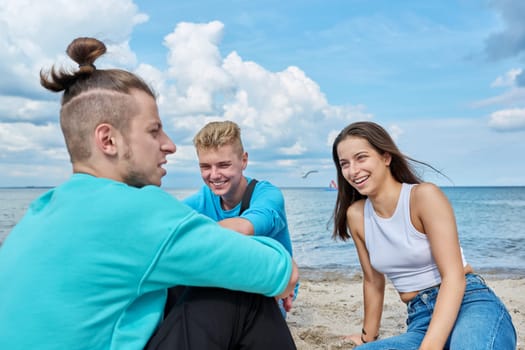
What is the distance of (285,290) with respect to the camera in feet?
6.69

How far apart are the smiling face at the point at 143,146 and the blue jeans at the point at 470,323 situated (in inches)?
73.8

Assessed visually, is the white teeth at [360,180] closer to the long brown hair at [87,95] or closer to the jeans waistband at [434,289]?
the jeans waistband at [434,289]

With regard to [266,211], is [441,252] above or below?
below

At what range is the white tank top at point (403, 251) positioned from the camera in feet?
10.3

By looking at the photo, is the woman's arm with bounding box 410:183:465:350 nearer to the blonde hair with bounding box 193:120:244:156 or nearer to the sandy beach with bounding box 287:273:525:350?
the sandy beach with bounding box 287:273:525:350

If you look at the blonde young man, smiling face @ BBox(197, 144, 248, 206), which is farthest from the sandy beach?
smiling face @ BBox(197, 144, 248, 206)

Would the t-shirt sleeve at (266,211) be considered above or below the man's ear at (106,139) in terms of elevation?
below

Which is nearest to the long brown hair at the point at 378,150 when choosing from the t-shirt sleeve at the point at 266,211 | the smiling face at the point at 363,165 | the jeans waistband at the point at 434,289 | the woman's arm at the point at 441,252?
the smiling face at the point at 363,165

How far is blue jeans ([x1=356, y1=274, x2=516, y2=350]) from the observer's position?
8.86 feet

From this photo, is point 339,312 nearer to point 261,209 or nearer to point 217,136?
point 261,209

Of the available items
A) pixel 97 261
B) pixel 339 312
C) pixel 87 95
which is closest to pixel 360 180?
pixel 87 95

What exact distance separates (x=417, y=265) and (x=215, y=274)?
1.88 metres

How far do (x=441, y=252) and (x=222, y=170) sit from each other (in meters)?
1.74

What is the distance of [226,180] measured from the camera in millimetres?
3779
